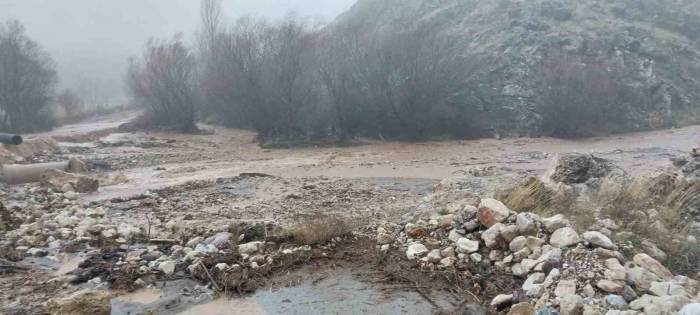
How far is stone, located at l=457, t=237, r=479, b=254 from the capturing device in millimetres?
7159

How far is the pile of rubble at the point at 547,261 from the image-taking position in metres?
5.31

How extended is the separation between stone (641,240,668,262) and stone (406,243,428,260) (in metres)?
2.75

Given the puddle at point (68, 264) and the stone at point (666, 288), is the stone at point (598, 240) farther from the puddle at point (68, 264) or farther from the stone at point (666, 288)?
the puddle at point (68, 264)

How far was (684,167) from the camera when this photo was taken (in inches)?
478

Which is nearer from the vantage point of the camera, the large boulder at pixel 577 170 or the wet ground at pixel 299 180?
the wet ground at pixel 299 180

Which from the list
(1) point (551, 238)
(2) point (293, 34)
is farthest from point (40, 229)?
(2) point (293, 34)

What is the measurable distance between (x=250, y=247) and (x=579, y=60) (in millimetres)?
33093

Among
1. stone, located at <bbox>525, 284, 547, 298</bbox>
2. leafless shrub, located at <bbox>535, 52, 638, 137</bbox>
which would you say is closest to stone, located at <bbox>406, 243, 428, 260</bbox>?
stone, located at <bbox>525, 284, 547, 298</bbox>

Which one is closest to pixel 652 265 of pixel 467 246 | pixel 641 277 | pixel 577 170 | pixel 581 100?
pixel 641 277

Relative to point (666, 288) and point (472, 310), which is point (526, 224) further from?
point (666, 288)

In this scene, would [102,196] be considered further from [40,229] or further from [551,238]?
[551,238]

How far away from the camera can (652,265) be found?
19.6 feet

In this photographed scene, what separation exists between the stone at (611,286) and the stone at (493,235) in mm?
1647

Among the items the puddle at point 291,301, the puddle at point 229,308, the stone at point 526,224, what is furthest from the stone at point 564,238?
the puddle at point 229,308
